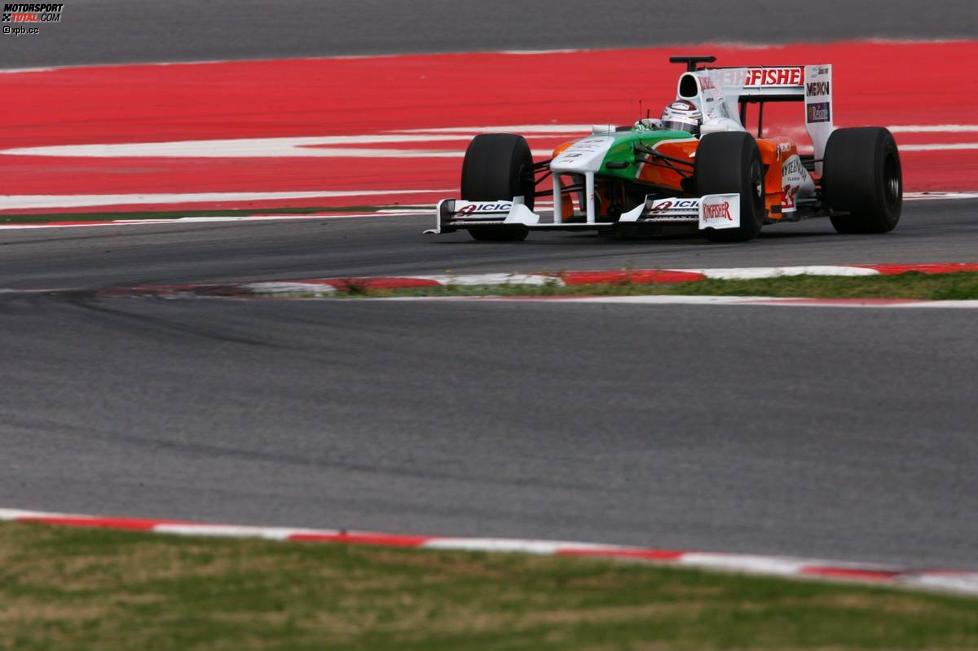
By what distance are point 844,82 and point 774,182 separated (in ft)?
73.4

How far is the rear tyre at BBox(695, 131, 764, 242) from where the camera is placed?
13.2 metres

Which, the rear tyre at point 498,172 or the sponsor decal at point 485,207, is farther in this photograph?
the rear tyre at point 498,172

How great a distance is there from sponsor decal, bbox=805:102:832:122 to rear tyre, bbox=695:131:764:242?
73.8 inches

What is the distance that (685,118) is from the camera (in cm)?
1460

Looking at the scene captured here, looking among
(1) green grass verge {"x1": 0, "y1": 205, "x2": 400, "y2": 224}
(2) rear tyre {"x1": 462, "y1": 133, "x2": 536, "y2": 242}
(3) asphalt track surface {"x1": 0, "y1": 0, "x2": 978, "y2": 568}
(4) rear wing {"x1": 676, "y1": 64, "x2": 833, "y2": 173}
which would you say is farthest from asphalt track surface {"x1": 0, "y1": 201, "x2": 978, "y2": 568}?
(1) green grass verge {"x1": 0, "y1": 205, "x2": 400, "y2": 224}

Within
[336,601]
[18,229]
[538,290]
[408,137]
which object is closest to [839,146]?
[538,290]

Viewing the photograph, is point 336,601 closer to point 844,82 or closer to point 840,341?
point 840,341

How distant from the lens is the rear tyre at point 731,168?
1320 cm

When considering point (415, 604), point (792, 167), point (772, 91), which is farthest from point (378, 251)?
point (415, 604)
